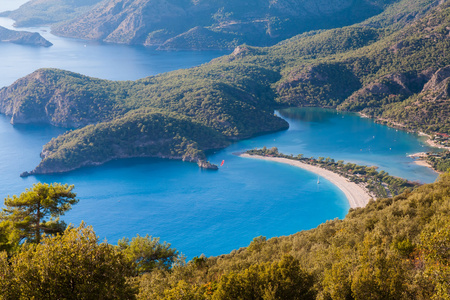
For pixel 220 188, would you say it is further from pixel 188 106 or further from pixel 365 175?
pixel 188 106

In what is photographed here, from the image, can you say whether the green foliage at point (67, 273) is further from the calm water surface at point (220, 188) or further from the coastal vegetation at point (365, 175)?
the coastal vegetation at point (365, 175)

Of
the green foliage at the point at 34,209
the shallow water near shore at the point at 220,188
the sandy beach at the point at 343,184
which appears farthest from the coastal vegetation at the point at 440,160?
the green foliage at the point at 34,209

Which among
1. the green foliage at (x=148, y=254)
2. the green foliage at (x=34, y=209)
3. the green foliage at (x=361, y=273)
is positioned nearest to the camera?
the green foliage at (x=361, y=273)

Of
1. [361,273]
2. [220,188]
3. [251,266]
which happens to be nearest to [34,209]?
[251,266]

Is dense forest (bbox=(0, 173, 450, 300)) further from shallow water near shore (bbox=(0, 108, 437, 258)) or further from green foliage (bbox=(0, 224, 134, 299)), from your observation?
shallow water near shore (bbox=(0, 108, 437, 258))

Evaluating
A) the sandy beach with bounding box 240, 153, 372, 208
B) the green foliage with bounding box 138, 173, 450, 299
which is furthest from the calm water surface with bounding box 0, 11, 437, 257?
the green foliage with bounding box 138, 173, 450, 299

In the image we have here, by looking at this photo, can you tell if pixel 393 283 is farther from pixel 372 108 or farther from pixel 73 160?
pixel 372 108
